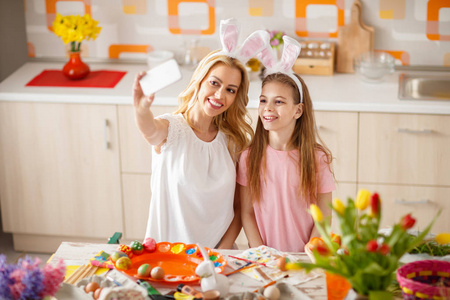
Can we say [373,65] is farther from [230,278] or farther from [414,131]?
[230,278]

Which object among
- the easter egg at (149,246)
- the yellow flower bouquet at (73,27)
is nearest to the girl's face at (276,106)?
the easter egg at (149,246)

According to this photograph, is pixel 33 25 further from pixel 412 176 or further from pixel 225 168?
pixel 412 176

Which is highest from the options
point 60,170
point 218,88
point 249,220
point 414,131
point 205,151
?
point 218,88

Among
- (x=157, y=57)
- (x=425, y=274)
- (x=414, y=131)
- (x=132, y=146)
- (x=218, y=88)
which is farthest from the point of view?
(x=157, y=57)

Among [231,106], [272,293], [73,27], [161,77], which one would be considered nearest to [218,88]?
[231,106]

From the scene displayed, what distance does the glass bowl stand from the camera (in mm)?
3402

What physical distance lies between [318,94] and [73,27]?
4.32 ft

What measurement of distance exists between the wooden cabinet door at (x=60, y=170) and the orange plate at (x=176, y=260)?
1.47 metres

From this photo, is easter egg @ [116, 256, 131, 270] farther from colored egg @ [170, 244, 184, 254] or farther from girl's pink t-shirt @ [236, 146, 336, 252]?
girl's pink t-shirt @ [236, 146, 336, 252]

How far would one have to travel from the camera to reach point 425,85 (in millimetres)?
3484

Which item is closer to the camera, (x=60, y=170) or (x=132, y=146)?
(x=132, y=146)

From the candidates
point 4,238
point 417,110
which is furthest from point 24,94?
point 417,110

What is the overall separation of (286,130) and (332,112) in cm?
92

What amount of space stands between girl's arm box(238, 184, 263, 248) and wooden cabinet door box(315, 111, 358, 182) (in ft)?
2.95
